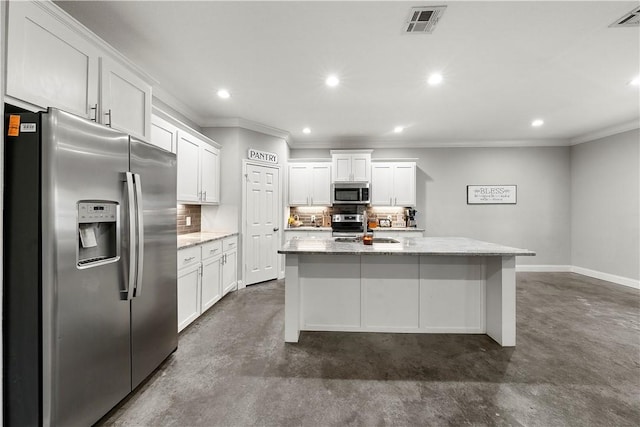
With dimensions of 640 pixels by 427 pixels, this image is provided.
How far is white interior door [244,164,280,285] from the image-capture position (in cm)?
449

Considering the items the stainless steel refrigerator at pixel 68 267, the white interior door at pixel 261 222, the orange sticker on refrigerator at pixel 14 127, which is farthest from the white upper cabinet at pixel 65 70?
the white interior door at pixel 261 222

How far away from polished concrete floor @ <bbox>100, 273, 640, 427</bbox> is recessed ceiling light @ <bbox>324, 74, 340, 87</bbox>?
2790mm

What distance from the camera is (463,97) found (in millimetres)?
3533

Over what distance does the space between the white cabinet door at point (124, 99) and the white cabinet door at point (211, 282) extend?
162cm

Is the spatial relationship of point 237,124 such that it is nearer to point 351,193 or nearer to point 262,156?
point 262,156

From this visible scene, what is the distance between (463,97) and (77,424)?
4662mm

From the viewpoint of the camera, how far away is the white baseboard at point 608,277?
14.7ft

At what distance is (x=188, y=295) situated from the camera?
2.86 metres

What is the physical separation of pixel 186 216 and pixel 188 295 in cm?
146

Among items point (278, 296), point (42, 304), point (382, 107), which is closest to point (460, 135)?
point (382, 107)

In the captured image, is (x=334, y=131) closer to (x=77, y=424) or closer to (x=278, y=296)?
(x=278, y=296)

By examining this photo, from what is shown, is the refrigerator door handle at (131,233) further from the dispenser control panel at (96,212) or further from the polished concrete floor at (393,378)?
the polished concrete floor at (393,378)

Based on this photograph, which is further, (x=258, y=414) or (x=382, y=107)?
(x=382, y=107)

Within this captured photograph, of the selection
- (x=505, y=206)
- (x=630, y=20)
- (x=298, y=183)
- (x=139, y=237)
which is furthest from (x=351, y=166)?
(x=139, y=237)
